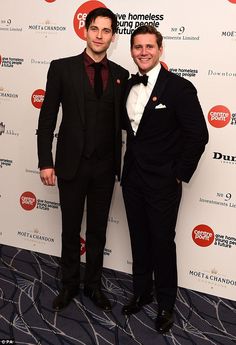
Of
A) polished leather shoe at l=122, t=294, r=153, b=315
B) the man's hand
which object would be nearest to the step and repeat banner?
polished leather shoe at l=122, t=294, r=153, b=315

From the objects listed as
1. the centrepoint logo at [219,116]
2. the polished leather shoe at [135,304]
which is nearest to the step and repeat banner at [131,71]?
the centrepoint logo at [219,116]

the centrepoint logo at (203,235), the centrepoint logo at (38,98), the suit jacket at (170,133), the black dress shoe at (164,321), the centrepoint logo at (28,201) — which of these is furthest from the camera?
the centrepoint logo at (28,201)

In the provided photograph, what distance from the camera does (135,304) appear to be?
2438 millimetres

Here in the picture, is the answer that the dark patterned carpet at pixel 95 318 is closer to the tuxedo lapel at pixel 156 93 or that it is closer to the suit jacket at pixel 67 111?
the suit jacket at pixel 67 111

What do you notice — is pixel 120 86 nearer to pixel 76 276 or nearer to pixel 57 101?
pixel 57 101

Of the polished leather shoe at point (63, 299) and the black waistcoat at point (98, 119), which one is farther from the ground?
the black waistcoat at point (98, 119)

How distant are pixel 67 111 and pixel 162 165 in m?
0.63

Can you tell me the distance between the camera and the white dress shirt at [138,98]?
2.10 meters

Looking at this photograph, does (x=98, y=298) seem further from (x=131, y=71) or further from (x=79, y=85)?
(x=131, y=71)

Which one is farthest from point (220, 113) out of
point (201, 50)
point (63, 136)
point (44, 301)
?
point (44, 301)

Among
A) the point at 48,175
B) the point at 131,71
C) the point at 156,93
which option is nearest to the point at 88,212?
the point at 48,175

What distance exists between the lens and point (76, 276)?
2.51 metres

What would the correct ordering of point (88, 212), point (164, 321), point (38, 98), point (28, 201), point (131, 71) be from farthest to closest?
point (28, 201), point (38, 98), point (131, 71), point (88, 212), point (164, 321)

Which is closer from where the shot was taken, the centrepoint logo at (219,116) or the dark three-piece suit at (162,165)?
the dark three-piece suit at (162,165)
